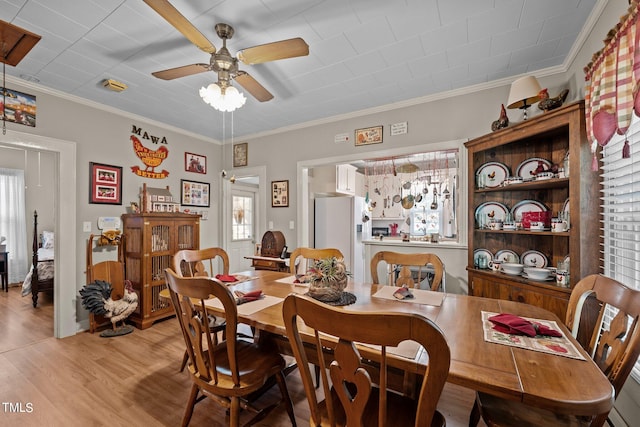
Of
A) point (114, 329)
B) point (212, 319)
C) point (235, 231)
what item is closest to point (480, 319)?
point (212, 319)

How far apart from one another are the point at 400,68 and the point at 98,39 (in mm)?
2367

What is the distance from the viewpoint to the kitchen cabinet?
4.79 meters

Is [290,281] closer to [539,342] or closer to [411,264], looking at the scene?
[411,264]

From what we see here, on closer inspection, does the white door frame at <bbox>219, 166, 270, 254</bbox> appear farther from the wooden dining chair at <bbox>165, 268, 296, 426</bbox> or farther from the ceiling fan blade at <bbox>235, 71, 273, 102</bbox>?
the wooden dining chair at <bbox>165, 268, 296, 426</bbox>

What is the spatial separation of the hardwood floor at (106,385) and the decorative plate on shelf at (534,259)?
1.16m

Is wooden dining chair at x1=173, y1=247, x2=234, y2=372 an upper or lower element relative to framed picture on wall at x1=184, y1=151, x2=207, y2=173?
lower

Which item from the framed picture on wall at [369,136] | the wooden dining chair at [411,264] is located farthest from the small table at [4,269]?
the wooden dining chair at [411,264]

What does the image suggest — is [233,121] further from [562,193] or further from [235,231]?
[562,193]

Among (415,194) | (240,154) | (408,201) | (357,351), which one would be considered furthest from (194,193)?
(357,351)

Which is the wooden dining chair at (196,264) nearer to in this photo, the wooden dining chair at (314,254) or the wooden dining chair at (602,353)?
the wooden dining chair at (314,254)

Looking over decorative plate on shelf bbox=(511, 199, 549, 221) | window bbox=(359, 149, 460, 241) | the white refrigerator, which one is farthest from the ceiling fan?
the white refrigerator

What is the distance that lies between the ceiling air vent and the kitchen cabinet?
3.04 metres

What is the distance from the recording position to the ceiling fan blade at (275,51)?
1.59 m

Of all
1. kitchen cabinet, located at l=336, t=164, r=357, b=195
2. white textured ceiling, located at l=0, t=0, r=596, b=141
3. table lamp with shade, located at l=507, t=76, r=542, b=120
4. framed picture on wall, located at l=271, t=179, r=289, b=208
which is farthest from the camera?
kitchen cabinet, located at l=336, t=164, r=357, b=195
